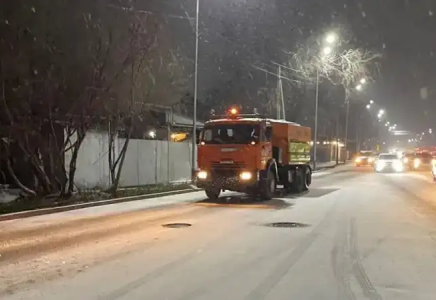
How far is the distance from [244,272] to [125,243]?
354cm

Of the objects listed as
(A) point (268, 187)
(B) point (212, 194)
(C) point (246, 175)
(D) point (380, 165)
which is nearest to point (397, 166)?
(D) point (380, 165)

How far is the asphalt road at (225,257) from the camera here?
26.4ft

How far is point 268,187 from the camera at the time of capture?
73.9ft

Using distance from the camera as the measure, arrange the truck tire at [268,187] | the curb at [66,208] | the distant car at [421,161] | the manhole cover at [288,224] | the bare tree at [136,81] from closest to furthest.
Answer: the manhole cover at [288,224] < the curb at [66,208] < the truck tire at [268,187] < the bare tree at [136,81] < the distant car at [421,161]

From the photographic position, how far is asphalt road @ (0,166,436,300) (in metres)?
8.04

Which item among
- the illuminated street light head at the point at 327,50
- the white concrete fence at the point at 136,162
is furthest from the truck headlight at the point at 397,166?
the white concrete fence at the point at 136,162

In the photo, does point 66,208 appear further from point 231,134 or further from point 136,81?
point 136,81

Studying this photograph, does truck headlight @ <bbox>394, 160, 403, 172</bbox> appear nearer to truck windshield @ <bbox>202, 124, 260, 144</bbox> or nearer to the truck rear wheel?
the truck rear wheel

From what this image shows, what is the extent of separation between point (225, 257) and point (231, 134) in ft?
38.9

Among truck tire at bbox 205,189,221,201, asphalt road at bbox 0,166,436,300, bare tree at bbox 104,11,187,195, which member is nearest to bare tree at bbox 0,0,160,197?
bare tree at bbox 104,11,187,195

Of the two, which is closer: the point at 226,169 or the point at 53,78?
the point at 53,78

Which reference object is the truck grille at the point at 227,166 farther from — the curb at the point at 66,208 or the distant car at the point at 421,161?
the distant car at the point at 421,161

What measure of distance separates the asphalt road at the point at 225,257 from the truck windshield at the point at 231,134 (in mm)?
4425

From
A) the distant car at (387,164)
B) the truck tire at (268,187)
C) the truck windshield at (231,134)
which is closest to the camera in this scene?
the truck windshield at (231,134)
